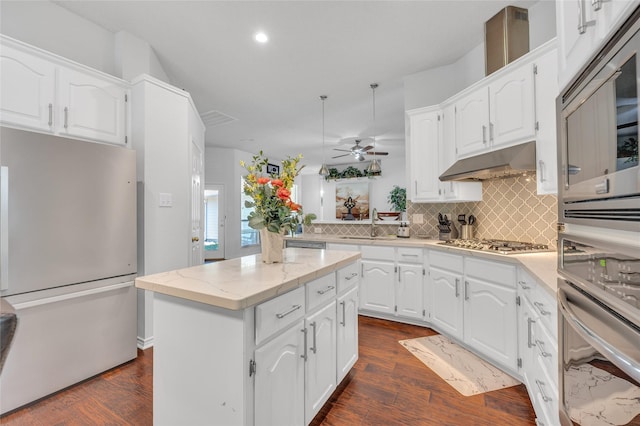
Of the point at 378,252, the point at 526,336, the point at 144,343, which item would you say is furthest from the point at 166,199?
the point at 526,336

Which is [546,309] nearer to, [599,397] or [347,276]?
[599,397]

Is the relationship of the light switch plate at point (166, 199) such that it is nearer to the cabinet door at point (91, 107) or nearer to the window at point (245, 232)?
the cabinet door at point (91, 107)

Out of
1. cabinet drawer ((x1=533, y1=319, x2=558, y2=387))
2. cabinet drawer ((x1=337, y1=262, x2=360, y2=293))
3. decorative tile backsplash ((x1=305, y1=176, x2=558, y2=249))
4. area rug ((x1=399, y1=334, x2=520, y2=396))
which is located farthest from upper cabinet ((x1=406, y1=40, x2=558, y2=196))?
cabinet drawer ((x1=337, y1=262, x2=360, y2=293))

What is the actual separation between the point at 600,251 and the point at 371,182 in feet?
27.7

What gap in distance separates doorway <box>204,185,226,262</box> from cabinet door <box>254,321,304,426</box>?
20.6ft

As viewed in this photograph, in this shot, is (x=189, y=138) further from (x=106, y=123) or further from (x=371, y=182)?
(x=371, y=182)

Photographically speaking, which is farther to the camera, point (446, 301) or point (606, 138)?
point (446, 301)

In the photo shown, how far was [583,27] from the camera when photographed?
2.68ft

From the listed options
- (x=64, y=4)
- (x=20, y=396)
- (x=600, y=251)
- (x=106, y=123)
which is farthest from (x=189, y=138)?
(x=600, y=251)

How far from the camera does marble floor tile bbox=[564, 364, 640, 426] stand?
608 millimetres

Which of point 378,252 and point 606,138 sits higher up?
point 606,138

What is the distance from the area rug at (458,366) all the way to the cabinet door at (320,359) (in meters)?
0.94

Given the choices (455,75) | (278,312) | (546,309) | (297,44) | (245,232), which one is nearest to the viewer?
(278,312)

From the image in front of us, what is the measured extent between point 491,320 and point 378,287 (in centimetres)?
119
